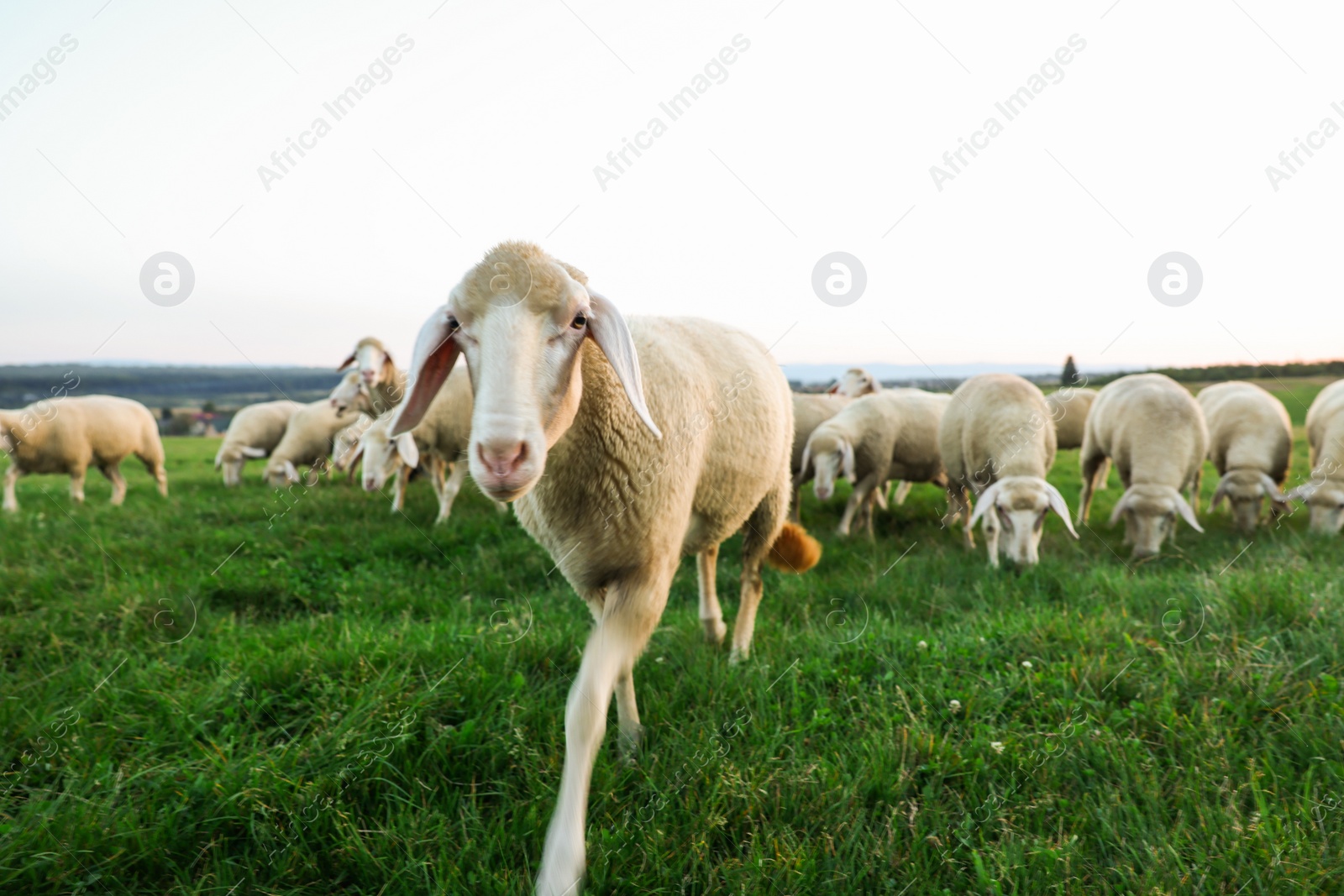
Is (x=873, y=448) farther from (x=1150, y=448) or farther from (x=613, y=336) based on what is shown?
(x=613, y=336)

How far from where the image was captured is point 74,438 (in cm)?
957

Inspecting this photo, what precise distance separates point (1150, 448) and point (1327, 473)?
2.14 m

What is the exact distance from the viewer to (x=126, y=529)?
6379 millimetres

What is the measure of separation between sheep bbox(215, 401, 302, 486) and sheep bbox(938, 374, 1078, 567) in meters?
11.7

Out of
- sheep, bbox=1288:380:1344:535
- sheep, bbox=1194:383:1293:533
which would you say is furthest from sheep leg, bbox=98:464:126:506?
sheep, bbox=1288:380:1344:535

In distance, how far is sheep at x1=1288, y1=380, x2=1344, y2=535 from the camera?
269 inches

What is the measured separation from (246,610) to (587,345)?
327 centimetres

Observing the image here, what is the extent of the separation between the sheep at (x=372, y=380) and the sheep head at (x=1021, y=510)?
6638 mm

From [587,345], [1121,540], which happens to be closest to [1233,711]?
[587,345]

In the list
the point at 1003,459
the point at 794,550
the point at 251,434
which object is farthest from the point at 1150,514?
the point at 251,434

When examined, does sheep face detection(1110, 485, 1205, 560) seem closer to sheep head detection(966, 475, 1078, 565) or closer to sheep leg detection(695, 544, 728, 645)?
sheep head detection(966, 475, 1078, 565)

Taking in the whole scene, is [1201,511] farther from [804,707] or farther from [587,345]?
[587,345]

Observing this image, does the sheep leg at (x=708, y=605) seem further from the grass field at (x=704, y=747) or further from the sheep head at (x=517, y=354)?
the sheep head at (x=517, y=354)

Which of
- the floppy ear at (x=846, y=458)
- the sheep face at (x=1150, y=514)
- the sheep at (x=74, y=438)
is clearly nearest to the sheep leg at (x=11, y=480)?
the sheep at (x=74, y=438)
